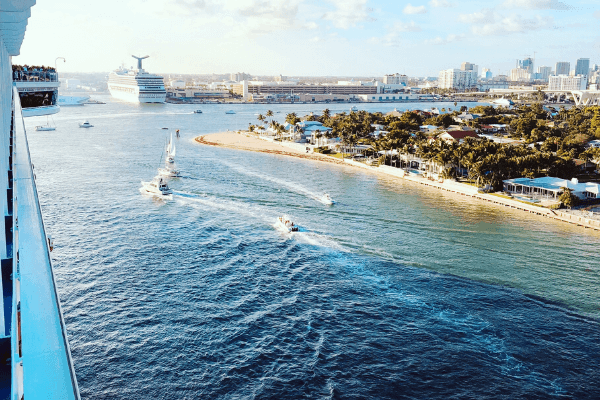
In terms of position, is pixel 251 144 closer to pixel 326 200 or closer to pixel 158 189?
pixel 158 189

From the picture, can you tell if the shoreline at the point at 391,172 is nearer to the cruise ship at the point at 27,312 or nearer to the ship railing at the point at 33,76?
the ship railing at the point at 33,76

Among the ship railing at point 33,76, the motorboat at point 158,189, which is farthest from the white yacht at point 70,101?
the ship railing at point 33,76

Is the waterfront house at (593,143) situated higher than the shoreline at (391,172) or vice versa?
the waterfront house at (593,143)

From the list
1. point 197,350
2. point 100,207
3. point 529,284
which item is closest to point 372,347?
point 197,350

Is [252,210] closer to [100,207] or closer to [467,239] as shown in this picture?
[100,207]

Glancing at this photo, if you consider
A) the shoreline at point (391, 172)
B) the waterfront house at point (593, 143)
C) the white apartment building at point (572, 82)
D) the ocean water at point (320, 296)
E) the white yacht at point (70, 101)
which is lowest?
the ocean water at point (320, 296)

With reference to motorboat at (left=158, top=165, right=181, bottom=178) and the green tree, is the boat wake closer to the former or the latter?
motorboat at (left=158, top=165, right=181, bottom=178)

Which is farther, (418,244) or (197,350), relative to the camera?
(418,244)
